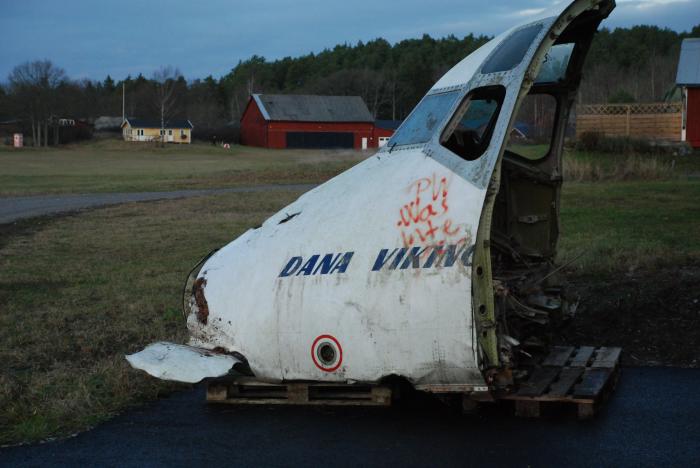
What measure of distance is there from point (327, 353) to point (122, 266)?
7895mm

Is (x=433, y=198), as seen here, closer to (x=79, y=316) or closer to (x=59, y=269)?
(x=79, y=316)

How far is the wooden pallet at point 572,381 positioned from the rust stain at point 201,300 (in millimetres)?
2427

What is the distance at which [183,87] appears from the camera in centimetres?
11988

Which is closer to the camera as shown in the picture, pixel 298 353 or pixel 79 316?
pixel 298 353

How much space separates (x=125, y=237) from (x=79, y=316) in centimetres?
785

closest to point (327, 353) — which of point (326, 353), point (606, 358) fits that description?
point (326, 353)

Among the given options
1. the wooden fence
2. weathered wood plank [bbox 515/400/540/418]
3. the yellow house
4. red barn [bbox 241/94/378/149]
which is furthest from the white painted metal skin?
the yellow house

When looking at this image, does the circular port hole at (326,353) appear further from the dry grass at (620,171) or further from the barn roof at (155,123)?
the barn roof at (155,123)

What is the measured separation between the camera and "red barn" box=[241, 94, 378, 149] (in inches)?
3297

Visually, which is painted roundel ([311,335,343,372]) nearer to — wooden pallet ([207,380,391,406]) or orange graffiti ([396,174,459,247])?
wooden pallet ([207,380,391,406])

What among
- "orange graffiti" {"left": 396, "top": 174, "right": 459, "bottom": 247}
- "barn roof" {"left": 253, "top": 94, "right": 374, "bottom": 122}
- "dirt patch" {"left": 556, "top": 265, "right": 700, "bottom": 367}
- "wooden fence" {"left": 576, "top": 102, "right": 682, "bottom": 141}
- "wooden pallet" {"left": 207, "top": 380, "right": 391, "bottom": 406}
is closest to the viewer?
"orange graffiti" {"left": 396, "top": 174, "right": 459, "bottom": 247}

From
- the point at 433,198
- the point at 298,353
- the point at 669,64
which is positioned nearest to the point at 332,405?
the point at 298,353

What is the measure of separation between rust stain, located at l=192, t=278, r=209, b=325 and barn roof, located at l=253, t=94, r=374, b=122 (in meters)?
77.1

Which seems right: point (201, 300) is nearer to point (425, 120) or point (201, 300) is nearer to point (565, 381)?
point (425, 120)
